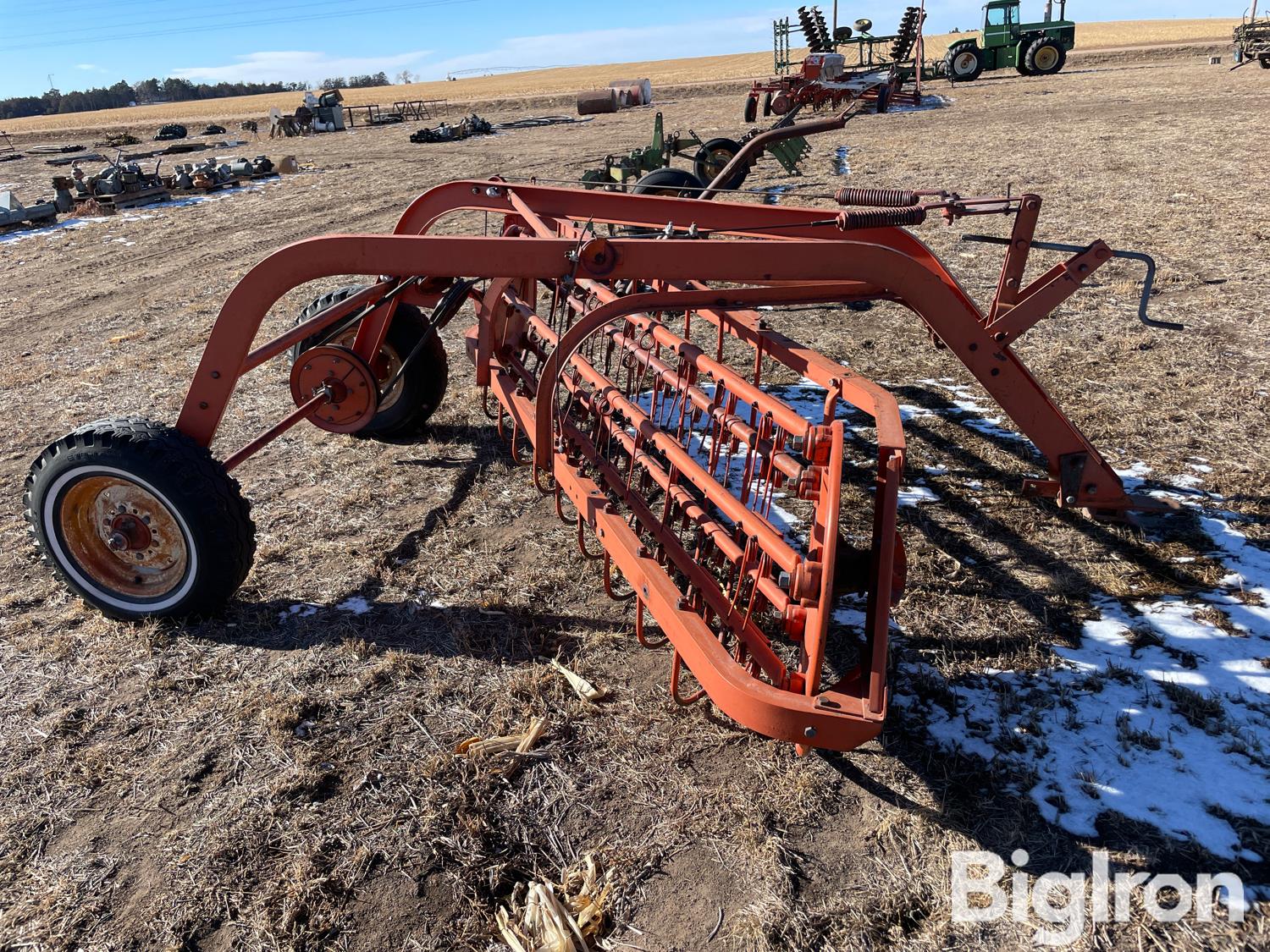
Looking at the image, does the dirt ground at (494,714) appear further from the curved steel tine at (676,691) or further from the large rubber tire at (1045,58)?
the large rubber tire at (1045,58)

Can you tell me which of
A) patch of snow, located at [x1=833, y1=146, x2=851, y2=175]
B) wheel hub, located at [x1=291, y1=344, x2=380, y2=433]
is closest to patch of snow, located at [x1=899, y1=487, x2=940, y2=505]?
wheel hub, located at [x1=291, y1=344, x2=380, y2=433]

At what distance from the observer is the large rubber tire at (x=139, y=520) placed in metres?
3.33

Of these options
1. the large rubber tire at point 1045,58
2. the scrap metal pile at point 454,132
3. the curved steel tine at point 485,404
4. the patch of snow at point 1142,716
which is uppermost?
the large rubber tire at point 1045,58

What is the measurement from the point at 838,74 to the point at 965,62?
8.95 meters

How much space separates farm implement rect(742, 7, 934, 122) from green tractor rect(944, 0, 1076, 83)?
3.17 meters

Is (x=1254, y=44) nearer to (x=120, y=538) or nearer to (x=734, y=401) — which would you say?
(x=734, y=401)

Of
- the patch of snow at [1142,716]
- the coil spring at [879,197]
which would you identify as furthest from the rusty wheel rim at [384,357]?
the patch of snow at [1142,716]

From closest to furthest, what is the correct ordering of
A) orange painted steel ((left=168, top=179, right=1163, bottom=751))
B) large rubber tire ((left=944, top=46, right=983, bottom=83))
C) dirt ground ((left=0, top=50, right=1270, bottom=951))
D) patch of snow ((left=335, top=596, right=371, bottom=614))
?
dirt ground ((left=0, top=50, right=1270, bottom=951)) < orange painted steel ((left=168, top=179, right=1163, bottom=751)) < patch of snow ((left=335, top=596, right=371, bottom=614)) < large rubber tire ((left=944, top=46, right=983, bottom=83))

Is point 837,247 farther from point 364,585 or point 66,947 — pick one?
point 66,947

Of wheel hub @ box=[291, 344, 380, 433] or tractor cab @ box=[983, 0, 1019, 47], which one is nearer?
wheel hub @ box=[291, 344, 380, 433]

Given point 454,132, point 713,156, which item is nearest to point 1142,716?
point 713,156

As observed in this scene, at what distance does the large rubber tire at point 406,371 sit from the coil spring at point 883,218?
247 cm

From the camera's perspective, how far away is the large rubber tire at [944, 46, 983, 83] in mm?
27938

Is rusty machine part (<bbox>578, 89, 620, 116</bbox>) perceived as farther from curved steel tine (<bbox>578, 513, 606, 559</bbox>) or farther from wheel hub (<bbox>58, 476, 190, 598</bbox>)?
wheel hub (<bbox>58, 476, 190, 598</bbox>)
